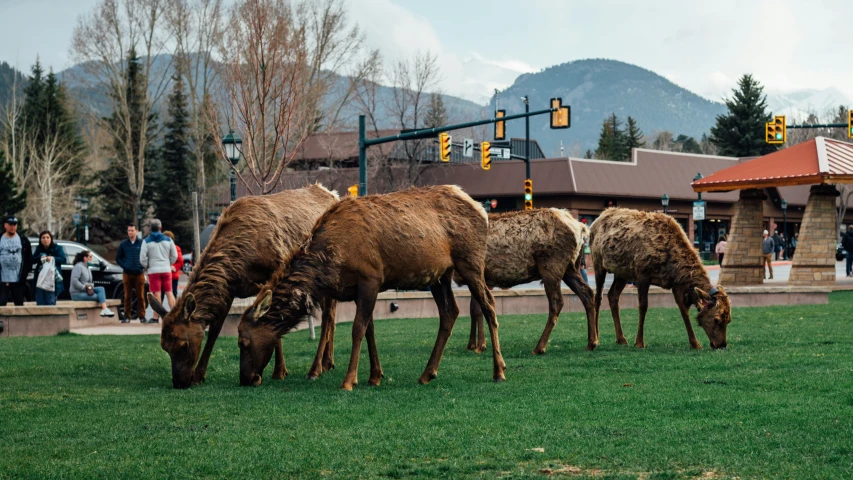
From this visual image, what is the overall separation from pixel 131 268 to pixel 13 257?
9.29 ft

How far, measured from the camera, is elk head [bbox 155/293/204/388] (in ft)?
33.4

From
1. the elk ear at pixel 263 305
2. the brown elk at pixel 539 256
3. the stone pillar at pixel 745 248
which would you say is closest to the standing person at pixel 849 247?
the stone pillar at pixel 745 248

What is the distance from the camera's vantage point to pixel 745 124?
7738 cm

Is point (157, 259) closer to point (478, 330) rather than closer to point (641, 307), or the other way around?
point (478, 330)

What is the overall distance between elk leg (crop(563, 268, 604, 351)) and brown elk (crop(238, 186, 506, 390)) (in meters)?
3.37

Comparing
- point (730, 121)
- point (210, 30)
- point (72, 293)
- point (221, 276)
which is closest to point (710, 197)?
point (730, 121)

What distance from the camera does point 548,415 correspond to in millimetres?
8133

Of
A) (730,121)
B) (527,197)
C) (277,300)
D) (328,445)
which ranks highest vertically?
(730,121)

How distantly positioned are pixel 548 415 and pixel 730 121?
7493cm

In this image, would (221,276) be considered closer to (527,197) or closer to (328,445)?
(328,445)

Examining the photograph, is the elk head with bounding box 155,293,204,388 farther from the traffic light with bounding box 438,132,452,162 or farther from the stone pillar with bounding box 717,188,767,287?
the traffic light with bounding box 438,132,452,162

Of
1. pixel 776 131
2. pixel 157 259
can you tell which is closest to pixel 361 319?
pixel 157 259

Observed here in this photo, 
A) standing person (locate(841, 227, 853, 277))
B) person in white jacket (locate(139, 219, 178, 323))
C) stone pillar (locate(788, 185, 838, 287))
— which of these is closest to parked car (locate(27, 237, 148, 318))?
person in white jacket (locate(139, 219, 178, 323))

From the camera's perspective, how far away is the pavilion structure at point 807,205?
2852 cm
